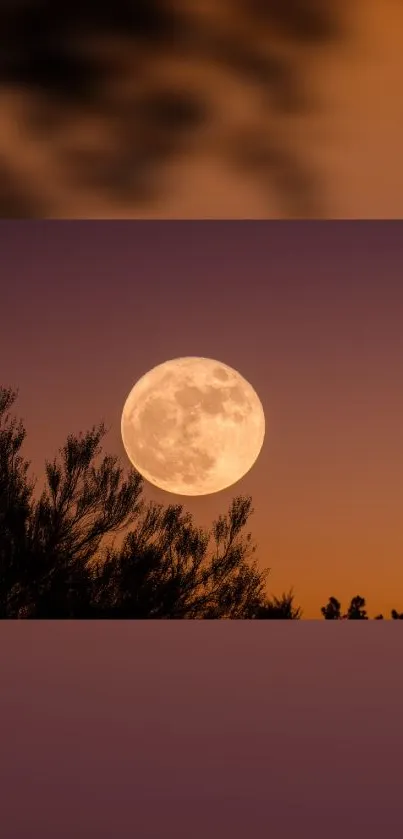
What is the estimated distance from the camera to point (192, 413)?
465 inches

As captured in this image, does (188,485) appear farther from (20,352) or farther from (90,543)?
(20,352)

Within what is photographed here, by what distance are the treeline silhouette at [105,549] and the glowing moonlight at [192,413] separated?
1.33 metres

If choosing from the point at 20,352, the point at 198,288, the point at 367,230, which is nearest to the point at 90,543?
the point at 20,352

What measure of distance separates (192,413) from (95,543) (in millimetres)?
2421

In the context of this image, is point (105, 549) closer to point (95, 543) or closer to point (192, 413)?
point (95, 543)

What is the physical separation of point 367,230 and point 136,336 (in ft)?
9.34

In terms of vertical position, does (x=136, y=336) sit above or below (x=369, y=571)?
above

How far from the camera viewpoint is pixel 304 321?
10.5 meters
